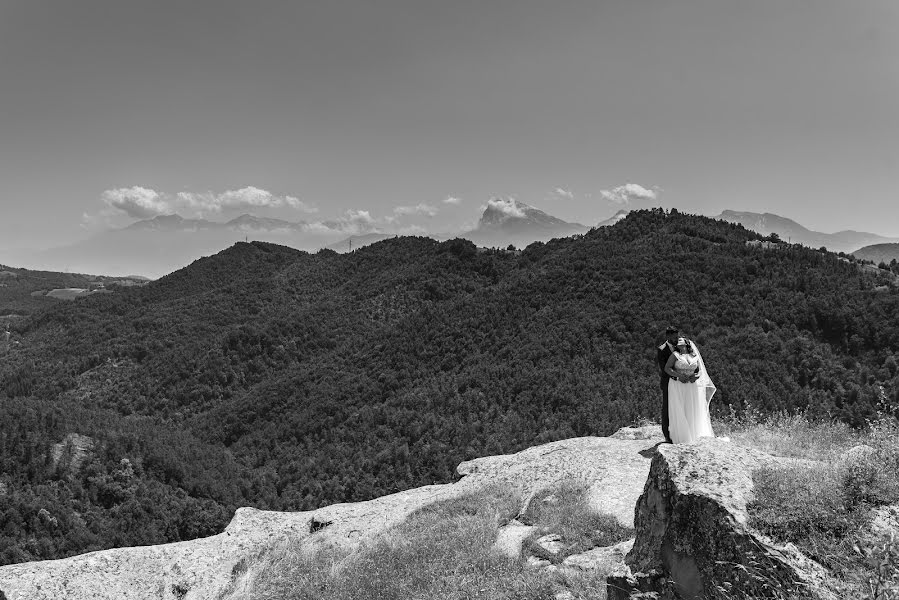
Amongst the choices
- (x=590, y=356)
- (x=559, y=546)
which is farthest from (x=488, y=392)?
(x=559, y=546)

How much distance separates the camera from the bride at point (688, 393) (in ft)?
36.7

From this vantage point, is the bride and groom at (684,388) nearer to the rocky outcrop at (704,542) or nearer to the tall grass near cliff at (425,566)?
the tall grass near cliff at (425,566)

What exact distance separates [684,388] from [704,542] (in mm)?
7094

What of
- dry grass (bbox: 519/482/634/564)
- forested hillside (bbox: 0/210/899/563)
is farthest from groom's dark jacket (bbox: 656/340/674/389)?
forested hillside (bbox: 0/210/899/563)

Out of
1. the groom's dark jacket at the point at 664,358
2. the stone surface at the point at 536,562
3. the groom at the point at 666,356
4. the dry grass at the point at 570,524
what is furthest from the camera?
the groom's dark jacket at the point at 664,358

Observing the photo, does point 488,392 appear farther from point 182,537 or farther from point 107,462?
point 107,462

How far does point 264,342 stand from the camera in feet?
317

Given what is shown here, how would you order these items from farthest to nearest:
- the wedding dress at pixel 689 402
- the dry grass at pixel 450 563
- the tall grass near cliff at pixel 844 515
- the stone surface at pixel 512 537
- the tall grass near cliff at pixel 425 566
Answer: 1. the wedding dress at pixel 689 402
2. the stone surface at pixel 512 537
3. the tall grass near cliff at pixel 425 566
4. the dry grass at pixel 450 563
5. the tall grass near cliff at pixel 844 515

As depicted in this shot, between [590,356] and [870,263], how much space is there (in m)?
44.9

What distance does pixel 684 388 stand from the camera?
1134 cm

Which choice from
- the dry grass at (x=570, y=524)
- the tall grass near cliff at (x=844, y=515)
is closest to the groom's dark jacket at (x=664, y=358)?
the dry grass at (x=570, y=524)

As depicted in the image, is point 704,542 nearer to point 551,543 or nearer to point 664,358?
point 551,543

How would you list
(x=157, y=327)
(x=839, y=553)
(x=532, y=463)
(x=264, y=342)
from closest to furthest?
(x=839, y=553)
(x=532, y=463)
(x=264, y=342)
(x=157, y=327)

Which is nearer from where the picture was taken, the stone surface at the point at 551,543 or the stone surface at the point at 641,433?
the stone surface at the point at 551,543
